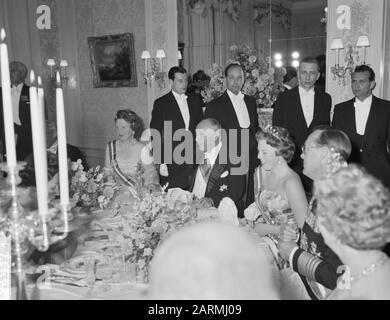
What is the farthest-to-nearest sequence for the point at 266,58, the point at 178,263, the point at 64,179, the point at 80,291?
the point at 266,58, the point at 80,291, the point at 64,179, the point at 178,263

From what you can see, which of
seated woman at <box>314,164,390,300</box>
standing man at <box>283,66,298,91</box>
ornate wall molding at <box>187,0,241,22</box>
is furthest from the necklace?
ornate wall molding at <box>187,0,241,22</box>

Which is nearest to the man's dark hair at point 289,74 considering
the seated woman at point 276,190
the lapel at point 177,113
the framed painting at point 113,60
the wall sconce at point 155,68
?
the lapel at point 177,113

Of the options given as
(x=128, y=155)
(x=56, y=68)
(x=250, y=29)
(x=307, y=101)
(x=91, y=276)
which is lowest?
(x=91, y=276)

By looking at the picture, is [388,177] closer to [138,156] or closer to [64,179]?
[138,156]

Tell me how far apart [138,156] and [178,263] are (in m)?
2.78

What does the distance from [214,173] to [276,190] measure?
1.93 feet

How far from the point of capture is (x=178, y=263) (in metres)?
0.88

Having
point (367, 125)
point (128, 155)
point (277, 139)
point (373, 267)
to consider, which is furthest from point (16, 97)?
point (373, 267)

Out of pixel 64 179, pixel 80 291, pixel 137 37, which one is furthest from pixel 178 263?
pixel 137 37

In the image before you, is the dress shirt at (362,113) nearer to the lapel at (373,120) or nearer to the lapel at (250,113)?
the lapel at (373,120)

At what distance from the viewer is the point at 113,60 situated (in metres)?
7.51

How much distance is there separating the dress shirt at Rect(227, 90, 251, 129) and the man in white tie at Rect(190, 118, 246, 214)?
5.63 ft

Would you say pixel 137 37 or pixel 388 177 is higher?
pixel 137 37

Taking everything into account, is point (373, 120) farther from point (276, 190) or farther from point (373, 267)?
point (373, 267)
